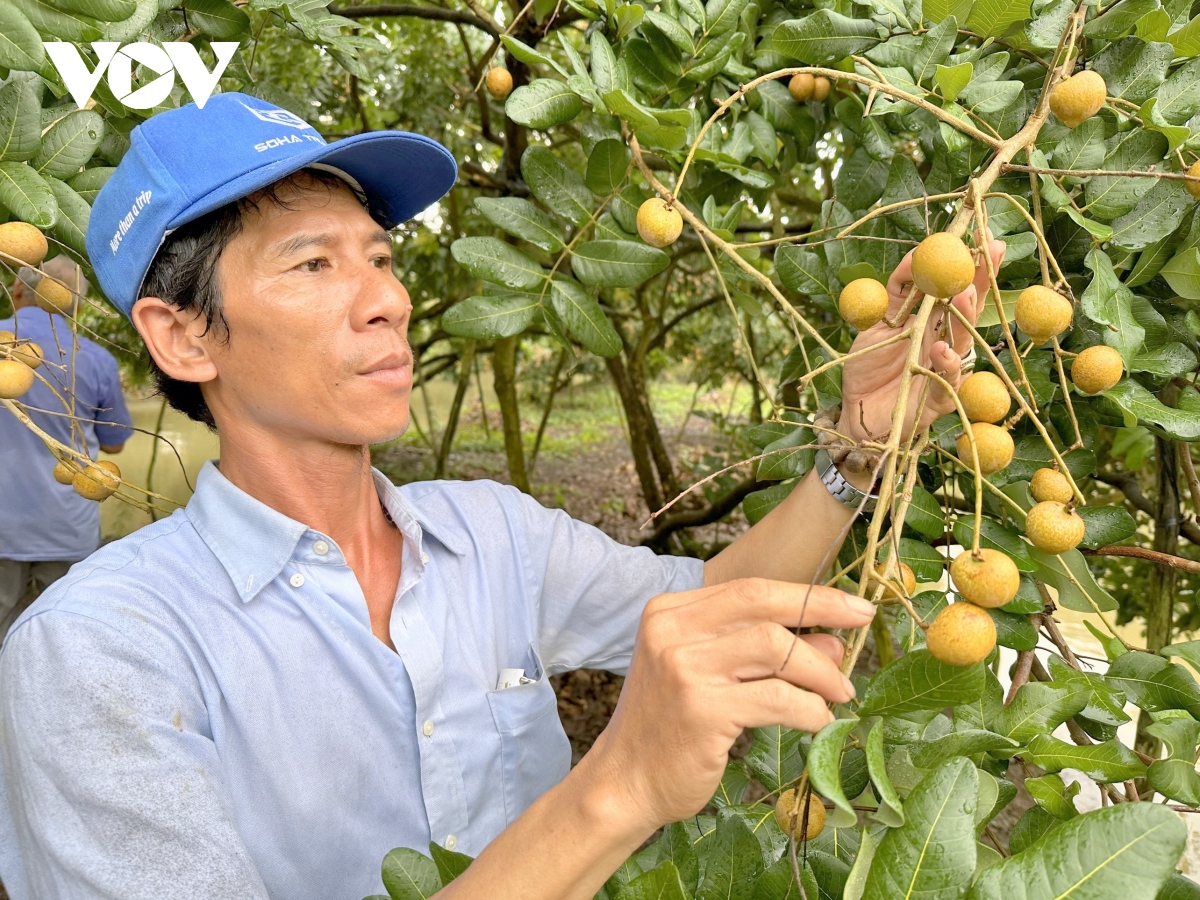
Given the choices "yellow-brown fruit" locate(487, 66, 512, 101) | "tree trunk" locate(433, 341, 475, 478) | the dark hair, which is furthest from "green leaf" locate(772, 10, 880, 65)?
"tree trunk" locate(433, 341, 475, 478)

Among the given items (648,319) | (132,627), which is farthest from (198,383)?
(648,319)

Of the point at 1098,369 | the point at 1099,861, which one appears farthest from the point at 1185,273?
the point at 1099,861

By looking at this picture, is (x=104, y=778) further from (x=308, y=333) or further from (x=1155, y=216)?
(x=1155, y=216)

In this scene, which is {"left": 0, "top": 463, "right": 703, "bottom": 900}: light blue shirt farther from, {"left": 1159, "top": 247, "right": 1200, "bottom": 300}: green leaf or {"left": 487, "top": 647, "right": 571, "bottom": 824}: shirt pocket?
{"left": 1159, "top": 247, "right": 1200, "bottom": 300}: green leaf

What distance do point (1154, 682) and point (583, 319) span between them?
913 mm

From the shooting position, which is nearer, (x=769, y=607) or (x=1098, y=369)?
(x=769, y=607)

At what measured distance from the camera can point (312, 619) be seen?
1.22 meters

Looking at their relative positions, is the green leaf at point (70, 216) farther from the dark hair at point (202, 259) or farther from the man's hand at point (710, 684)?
the man's hand at point (710, 684)

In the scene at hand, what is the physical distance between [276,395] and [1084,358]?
1010 mm

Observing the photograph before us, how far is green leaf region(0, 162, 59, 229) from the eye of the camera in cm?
119

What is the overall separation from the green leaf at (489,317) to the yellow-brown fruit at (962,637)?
2.78 feet

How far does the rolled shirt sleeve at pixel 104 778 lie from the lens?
89 cm

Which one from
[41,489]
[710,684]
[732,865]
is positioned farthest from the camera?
[41,489]

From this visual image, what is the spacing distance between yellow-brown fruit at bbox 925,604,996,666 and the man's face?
0.78 metres
